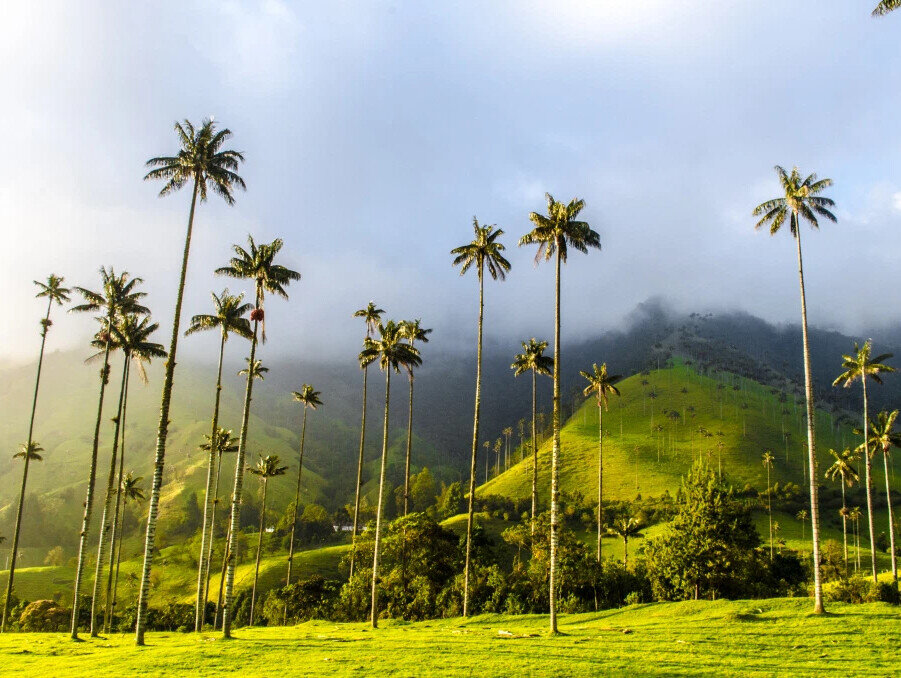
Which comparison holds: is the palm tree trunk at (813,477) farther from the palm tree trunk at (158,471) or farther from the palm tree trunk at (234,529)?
the palm tree trunk at (158,471)

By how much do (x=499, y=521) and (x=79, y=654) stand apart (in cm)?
12534

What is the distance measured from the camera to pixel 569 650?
94.9 ft

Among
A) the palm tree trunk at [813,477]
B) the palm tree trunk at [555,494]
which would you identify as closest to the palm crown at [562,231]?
the palm tree trunk at [555,494]

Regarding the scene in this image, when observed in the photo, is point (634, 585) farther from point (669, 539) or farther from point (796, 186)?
point (796, 186)

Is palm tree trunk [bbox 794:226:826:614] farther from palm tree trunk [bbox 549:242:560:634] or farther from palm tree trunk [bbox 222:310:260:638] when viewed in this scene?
palm tree trunk [bbox 222:310:260:638]

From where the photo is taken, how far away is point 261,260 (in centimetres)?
4384

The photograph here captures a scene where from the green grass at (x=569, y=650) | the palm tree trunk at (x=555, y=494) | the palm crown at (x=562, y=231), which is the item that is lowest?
the green grass at (x=569, y=650)

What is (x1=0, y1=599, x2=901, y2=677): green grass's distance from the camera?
80.4 ft

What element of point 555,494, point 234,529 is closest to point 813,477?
point 555,494

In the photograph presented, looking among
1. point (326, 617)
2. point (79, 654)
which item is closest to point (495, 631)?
point (79, 654)

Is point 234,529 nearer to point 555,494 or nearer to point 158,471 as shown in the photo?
point 158,471

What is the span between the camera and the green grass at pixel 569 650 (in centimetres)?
2452

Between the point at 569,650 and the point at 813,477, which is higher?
the point at 813,477

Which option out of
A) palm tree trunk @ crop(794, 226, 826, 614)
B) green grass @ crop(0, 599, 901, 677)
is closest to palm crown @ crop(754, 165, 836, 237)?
palm tree trunk @ crop(794, 226, 826, 614)
